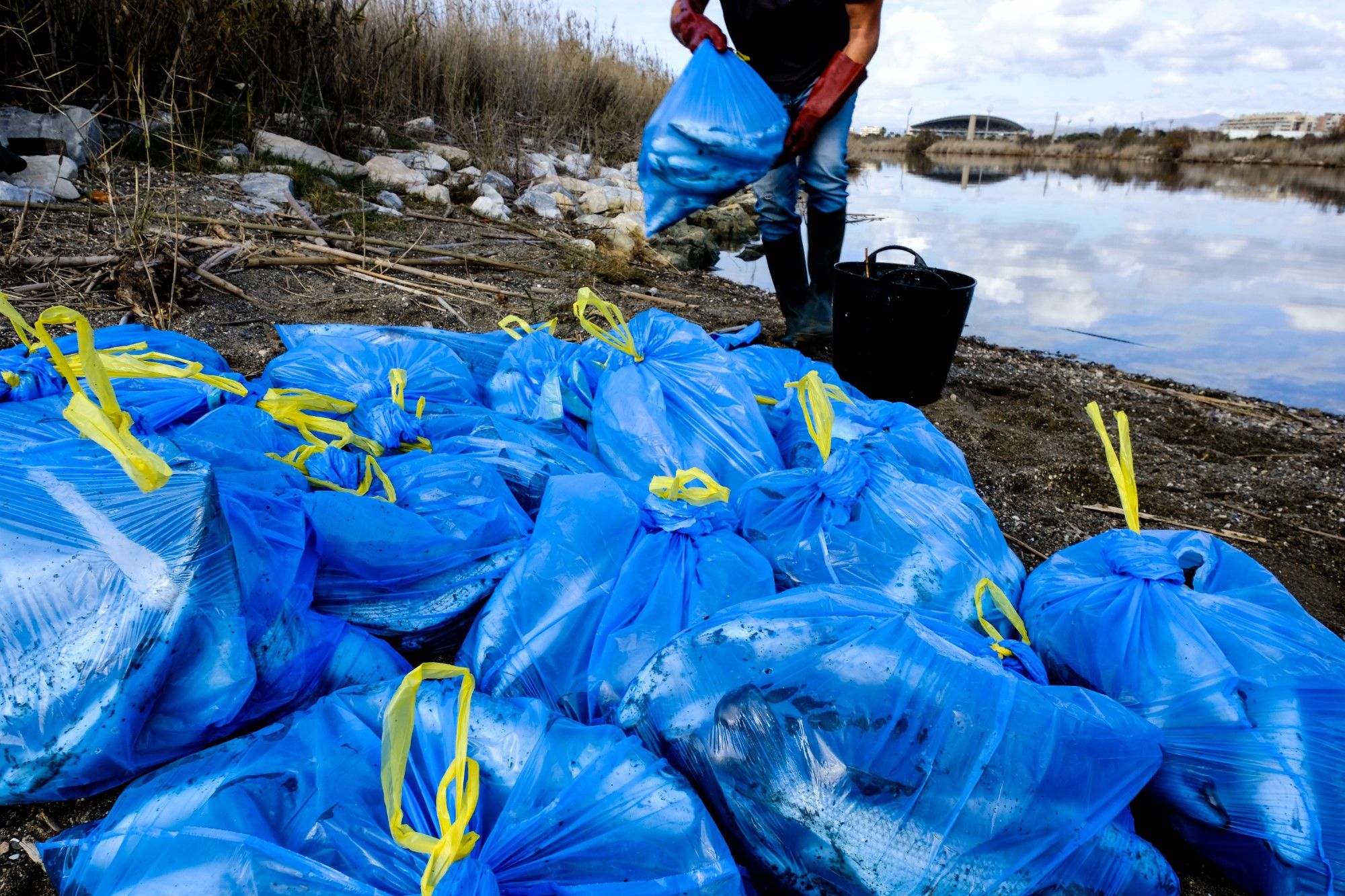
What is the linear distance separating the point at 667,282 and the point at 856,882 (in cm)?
353

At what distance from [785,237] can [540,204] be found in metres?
3.09

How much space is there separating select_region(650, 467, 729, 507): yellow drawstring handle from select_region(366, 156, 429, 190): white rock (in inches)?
176

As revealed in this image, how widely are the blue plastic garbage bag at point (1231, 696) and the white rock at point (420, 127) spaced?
676cm

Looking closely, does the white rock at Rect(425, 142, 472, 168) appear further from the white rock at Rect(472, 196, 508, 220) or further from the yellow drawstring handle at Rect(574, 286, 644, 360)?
the yellow drawstring handle at Rect(574, 286, 644, 360)

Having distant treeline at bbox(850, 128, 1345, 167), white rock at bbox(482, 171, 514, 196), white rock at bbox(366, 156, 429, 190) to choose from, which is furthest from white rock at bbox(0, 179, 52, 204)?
distant treeline at bbox(850, 128, 1345, 167)

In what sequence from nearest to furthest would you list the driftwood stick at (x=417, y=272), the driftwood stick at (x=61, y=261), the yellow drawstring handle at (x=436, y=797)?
1. the yellow drawstring handle at (x=436, y=797)
2. the driftwood stick at (x=61, y=261)
3. the driftwood stick at (x=417, y=272)

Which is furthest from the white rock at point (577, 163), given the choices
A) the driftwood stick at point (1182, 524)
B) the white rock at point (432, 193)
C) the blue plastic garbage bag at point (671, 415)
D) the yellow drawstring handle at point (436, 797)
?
the yellow drawstring handle at point (436, 797)

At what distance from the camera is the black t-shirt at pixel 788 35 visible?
2.47m

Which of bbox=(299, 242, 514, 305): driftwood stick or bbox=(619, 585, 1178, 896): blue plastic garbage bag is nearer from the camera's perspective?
bbox=(619, 585, 1178, 896): blue plastic garbage bag

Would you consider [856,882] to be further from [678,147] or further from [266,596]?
[678,147]

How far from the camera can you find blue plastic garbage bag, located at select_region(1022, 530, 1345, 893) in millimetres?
912

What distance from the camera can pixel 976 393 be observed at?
2.75m

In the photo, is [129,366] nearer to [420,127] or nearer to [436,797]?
[436,797]

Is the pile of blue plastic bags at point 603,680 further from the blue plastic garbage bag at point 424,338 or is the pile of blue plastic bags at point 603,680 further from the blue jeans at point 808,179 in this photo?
the blue jeans at point 808,179
